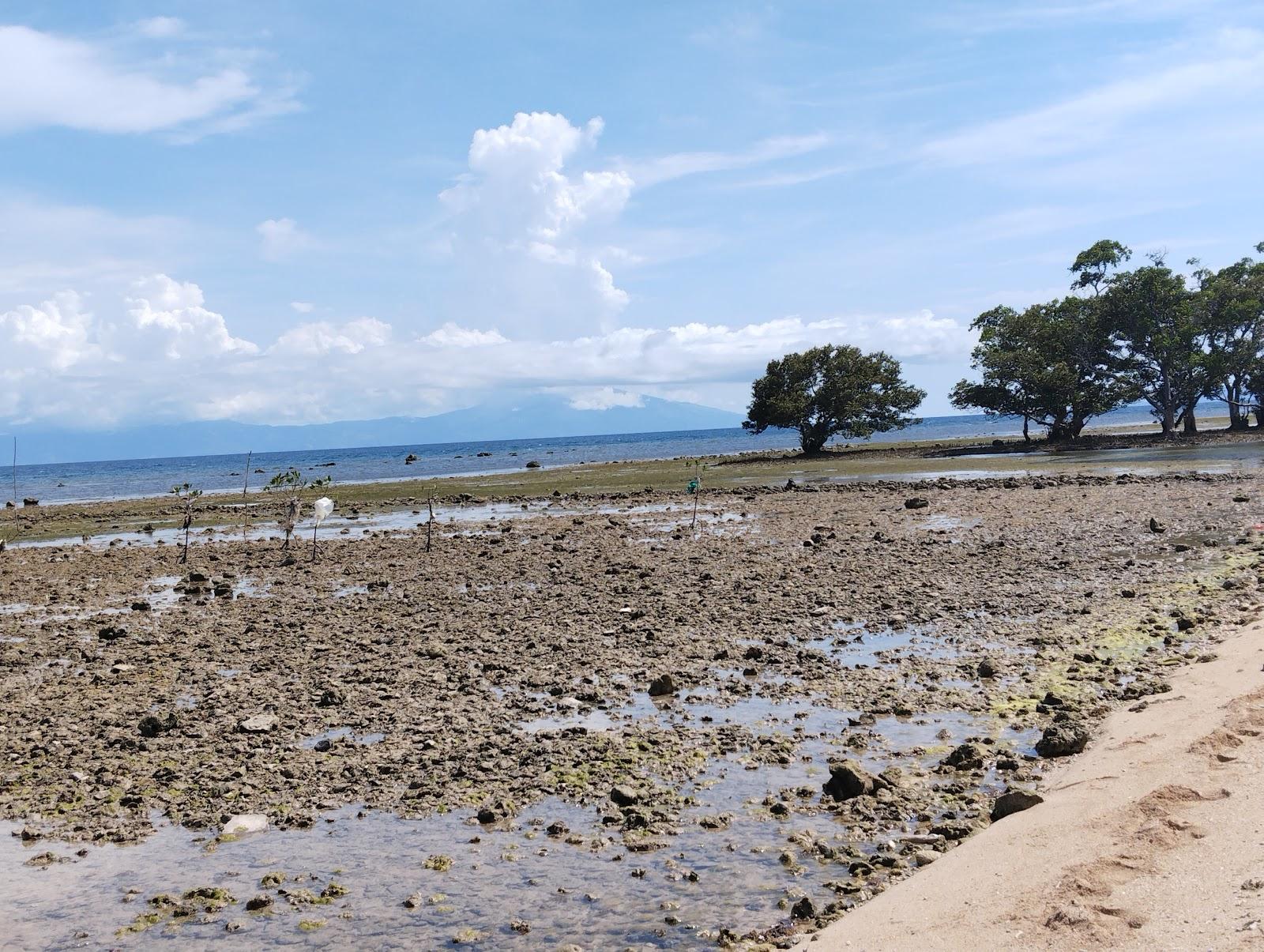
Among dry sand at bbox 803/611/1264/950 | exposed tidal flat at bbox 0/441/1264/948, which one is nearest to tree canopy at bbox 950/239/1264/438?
exposed tidal flat at bbox 0/441/1264/948

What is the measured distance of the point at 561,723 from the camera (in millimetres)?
10922

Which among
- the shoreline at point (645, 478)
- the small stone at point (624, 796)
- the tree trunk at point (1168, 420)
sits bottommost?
the small stone at point (624, 796)

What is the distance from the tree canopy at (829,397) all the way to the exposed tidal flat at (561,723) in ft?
170

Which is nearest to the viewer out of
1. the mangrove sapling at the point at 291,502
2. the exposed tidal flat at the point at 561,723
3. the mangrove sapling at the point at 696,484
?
the exposed tidal flat at the point at 561,723

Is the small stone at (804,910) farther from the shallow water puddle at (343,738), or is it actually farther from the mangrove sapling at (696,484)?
the mangrove sapling at (696,484)

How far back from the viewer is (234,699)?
477 inches

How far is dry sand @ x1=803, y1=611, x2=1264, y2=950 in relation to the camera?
525cm

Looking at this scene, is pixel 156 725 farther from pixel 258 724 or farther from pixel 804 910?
pixel 804 910

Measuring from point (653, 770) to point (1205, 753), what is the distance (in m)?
4.65

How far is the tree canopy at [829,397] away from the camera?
249ft

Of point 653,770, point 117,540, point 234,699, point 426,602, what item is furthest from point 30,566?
point 653,770

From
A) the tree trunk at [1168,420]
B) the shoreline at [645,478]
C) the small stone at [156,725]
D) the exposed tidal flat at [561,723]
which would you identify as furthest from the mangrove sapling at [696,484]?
the tree trunk at [1168,420]

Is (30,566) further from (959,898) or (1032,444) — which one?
(1032,444)

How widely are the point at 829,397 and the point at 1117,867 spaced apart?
235 ft
